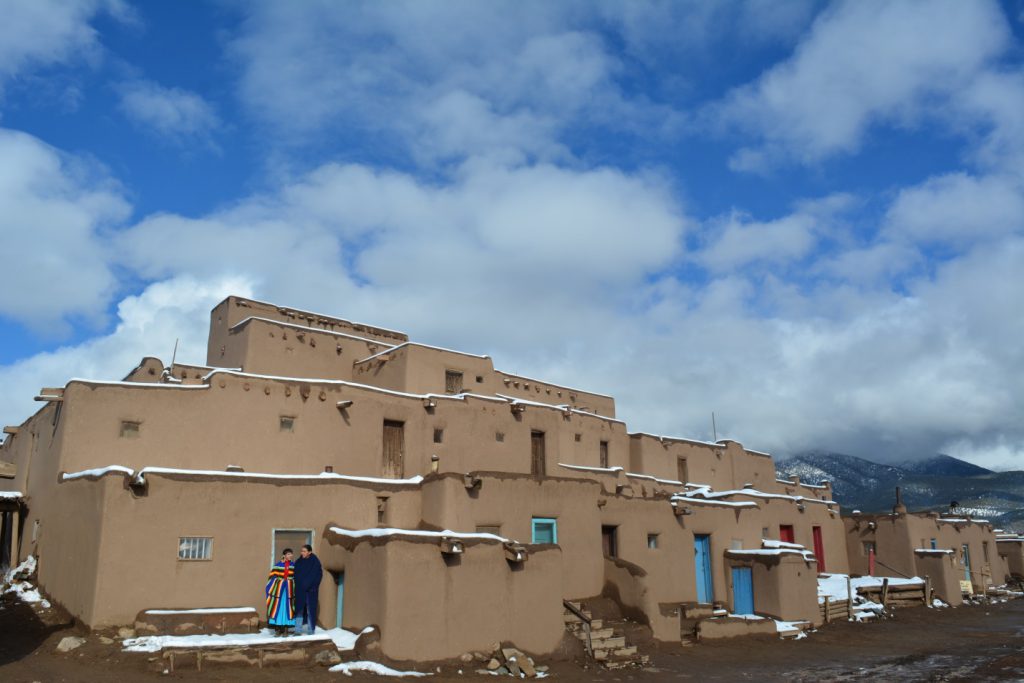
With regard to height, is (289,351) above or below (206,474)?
above

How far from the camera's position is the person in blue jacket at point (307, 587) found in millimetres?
18828

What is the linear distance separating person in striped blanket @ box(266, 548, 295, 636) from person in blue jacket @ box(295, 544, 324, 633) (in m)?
0.16

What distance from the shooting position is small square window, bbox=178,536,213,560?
19.5 m

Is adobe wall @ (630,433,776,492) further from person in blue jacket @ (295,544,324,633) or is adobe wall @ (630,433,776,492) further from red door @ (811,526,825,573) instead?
person in blue jacket @ (295,544,324,633)

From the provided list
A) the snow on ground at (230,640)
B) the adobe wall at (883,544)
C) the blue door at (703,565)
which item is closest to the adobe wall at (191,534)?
the snow on ground at (230,640)

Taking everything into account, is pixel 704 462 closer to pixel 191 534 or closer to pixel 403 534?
pixel 403 534

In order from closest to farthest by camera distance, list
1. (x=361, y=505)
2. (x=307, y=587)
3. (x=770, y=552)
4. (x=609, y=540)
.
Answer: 1. (x=307, y=587)
2. (x=361, y=505)
3. (x=609, y=540)
4. (x=770, y=552)

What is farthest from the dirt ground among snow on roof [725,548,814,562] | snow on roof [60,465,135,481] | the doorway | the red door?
the red door

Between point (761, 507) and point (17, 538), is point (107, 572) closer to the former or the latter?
point (17, 538)

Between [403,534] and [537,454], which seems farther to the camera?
[537,454]

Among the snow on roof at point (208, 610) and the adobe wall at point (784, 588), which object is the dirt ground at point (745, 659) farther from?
the snow on roof at point (208, 610)

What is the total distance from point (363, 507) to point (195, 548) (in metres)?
4.56

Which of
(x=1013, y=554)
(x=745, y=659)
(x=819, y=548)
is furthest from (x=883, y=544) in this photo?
(x=745, y=659)

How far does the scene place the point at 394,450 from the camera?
88.1 ft
